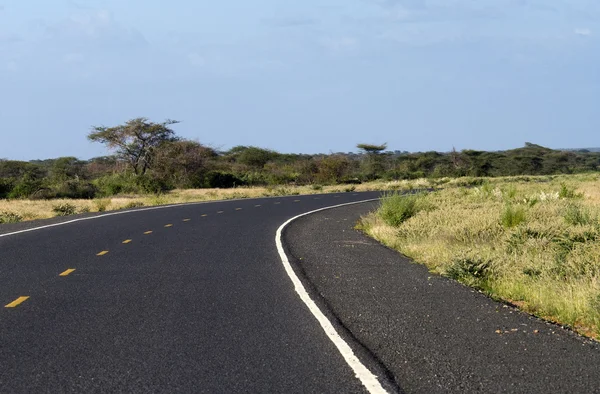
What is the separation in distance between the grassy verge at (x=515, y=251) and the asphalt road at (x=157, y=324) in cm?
274

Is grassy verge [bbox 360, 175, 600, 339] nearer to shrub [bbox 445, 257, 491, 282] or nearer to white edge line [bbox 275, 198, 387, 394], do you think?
shrub [bbox 445, 257, 491, 282]

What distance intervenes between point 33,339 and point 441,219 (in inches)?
487

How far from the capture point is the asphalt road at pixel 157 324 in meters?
5.31

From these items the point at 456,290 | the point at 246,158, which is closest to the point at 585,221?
the point at 456,290

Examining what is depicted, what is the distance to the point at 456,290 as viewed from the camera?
8984 mm

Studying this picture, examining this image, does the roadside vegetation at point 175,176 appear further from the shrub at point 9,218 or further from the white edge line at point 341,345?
the white edge line at point 341,345

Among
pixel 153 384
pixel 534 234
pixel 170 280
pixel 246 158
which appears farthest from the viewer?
pixel 246 158

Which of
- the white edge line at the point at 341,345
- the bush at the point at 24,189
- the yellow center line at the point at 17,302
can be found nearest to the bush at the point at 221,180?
the bush at the point at 24,189

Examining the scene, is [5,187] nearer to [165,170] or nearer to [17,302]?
[165,170]

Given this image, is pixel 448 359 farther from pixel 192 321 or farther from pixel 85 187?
pixel 85 187

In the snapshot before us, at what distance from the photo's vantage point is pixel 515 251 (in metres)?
11.4

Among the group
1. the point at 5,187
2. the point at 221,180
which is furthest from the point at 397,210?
the point at 221,180

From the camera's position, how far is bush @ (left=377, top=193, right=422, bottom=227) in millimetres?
18380

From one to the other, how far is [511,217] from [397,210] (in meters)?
3.70
